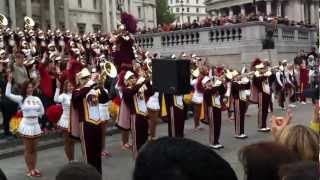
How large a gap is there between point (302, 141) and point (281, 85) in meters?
19.1

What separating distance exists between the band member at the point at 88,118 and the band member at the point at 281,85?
43.0 ft

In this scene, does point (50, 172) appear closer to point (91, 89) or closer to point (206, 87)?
point (91, 89)

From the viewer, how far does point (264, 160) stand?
9.89ft

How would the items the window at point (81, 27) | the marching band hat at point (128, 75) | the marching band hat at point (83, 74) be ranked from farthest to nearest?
the window at point (81, 27), the marching band hat at point (128, 75), the marching band hat at point (83, 74)

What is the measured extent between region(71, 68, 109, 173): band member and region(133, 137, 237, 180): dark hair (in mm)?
7094

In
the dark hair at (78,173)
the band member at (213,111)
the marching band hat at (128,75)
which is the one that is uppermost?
the marching band hat at (128,75)

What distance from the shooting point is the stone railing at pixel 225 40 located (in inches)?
1161

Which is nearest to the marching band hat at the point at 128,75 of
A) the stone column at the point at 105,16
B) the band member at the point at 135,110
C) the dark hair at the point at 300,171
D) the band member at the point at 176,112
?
the band member at the point at 135,110

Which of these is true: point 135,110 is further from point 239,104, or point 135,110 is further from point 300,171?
point 300,171

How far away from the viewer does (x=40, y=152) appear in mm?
12969

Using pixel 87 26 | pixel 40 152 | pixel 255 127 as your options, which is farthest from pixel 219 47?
pixel 87 26

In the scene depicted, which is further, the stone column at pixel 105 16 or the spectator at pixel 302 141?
the stone column at pixel 105 16

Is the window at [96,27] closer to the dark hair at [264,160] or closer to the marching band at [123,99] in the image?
the marching band at [123,99]

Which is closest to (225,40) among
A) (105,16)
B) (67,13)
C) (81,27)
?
(67,13)
